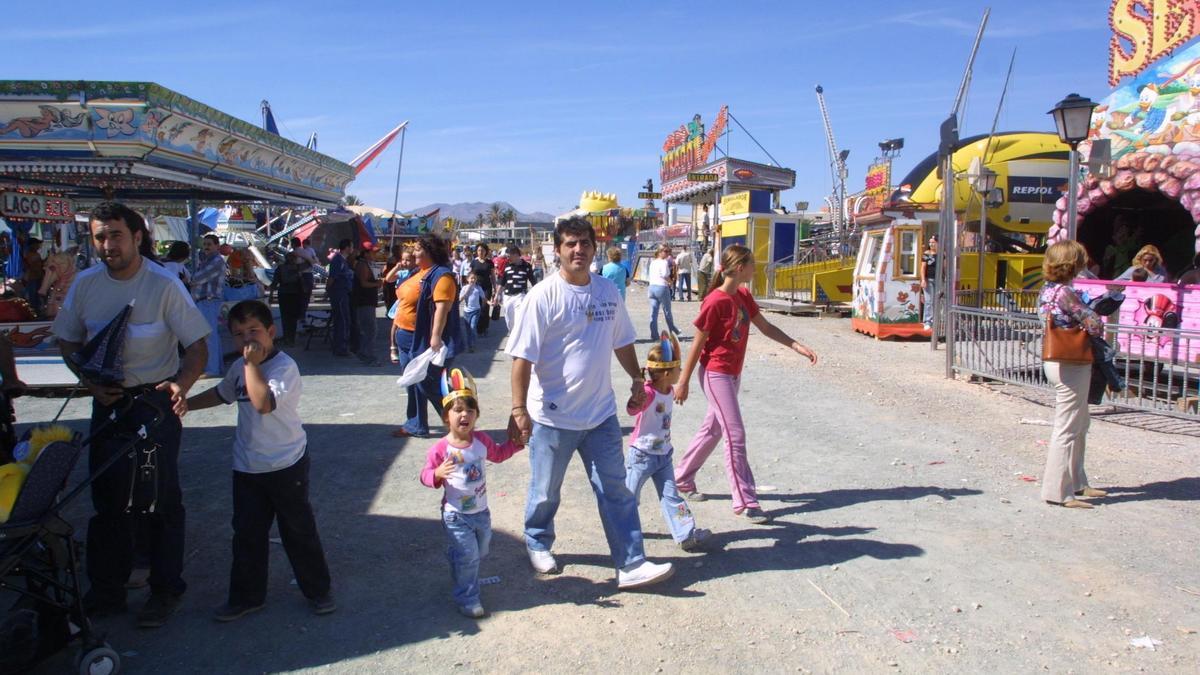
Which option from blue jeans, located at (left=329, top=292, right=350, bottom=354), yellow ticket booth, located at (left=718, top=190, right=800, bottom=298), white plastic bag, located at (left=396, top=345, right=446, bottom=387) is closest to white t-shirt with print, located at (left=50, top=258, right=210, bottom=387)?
white plastic bag, located at (left=396, top=345, right=446, bottom=387)

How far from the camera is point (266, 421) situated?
12.2ft

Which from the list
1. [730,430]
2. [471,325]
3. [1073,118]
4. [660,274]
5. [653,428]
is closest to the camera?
[653,428]

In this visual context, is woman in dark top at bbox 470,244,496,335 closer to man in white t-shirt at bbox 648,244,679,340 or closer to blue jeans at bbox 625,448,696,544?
man in white t-shirt at bbox 648,244,679,340

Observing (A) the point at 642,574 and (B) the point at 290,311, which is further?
(B) the point at 290,311

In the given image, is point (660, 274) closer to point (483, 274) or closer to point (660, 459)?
point (483, 274)

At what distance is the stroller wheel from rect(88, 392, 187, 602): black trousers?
0.54 metres

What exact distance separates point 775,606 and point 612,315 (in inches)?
62.5

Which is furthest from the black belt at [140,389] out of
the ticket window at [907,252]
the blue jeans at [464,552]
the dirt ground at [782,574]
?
the ticket window at [907,252]

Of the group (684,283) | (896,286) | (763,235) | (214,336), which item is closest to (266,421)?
(214,336)

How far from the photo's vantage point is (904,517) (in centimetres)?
526

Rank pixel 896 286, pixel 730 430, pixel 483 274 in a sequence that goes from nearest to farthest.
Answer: pixel 730 430
pixel 896 286
pixel 483 274

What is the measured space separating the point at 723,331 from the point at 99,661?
11.4 ft

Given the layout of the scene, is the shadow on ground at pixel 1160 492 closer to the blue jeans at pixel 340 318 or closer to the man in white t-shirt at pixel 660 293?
the man in white t-shirt at pixel 660 293

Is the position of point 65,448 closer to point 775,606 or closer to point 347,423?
point 775,606
